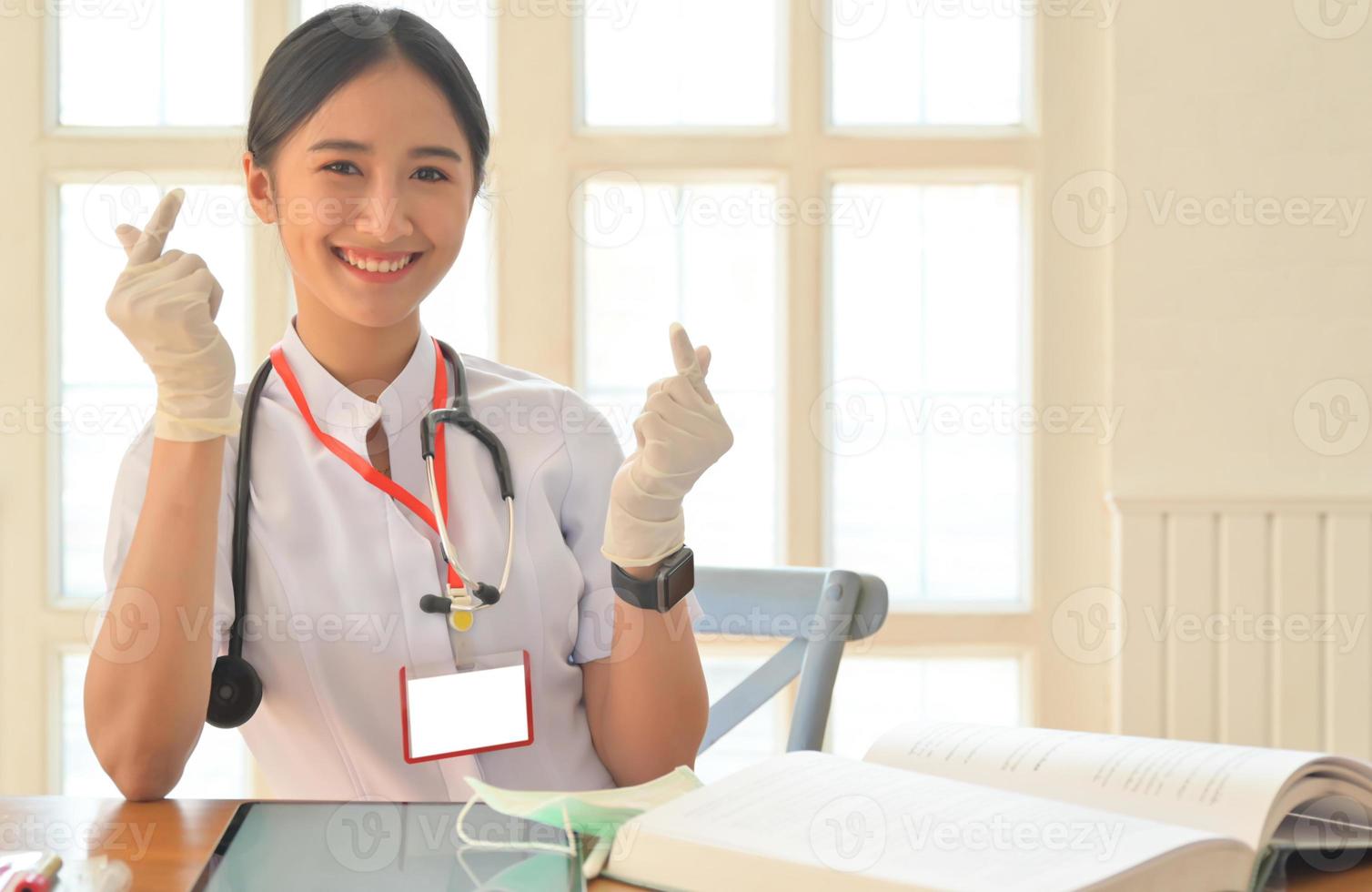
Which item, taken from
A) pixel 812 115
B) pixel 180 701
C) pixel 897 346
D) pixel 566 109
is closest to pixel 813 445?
pixel 897 346

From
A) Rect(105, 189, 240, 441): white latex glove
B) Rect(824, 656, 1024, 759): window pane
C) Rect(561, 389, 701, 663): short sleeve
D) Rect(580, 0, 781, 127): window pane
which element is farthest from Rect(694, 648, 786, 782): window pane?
Rect(105, 189, 240, 441): white latex glove

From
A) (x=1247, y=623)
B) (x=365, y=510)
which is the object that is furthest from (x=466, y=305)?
(x=1247, y=623)

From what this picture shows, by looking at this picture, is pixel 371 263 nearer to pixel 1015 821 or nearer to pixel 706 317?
pixel 1015 821

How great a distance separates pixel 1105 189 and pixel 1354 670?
1163 mm

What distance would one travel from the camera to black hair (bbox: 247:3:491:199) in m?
1.20

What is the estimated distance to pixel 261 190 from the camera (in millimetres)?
1264

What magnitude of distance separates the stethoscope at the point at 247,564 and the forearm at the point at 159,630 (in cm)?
4

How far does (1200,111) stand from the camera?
2.56 m

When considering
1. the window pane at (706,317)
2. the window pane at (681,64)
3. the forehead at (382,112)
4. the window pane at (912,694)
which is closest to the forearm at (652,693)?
the forehead at (382,112)

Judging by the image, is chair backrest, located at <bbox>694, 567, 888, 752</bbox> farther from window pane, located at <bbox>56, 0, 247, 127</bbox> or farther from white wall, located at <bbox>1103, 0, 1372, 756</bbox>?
window pane, located at <bbox>56, 0, 247, 127</bbox>

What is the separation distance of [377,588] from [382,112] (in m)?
0.48

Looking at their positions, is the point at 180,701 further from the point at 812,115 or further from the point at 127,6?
the point at 127,6

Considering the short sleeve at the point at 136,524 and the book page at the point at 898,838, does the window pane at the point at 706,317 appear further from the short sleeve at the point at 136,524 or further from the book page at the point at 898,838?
the book page at the point at 898,838

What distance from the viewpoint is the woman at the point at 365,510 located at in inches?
42.1
